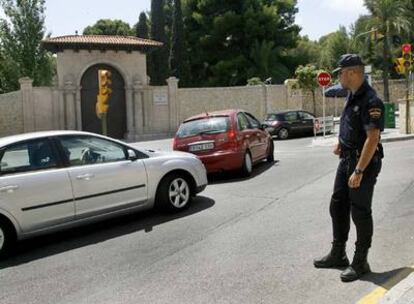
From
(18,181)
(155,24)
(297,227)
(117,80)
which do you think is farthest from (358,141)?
(155,24)

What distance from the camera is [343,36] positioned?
241ft

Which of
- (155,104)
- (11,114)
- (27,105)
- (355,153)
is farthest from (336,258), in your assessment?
(155,104)

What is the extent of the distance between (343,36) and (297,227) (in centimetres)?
7028

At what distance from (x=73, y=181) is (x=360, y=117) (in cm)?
374

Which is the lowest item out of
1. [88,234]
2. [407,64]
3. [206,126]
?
[88,234]

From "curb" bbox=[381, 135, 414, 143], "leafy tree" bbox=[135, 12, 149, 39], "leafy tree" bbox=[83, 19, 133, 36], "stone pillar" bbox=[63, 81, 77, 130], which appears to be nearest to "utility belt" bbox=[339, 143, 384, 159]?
"curb" bbox=[381, 135, 414, 143]

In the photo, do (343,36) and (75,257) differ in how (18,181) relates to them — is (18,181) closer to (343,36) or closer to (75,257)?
(75,257)

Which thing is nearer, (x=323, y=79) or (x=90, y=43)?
(x=323, y=79)

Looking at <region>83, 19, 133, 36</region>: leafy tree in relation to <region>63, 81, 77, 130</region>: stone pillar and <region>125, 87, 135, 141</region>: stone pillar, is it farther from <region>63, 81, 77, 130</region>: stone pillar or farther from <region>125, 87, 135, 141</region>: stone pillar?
<region>63, 81, 77, 130</region>: stone pillar

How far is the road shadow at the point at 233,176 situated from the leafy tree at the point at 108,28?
2195 inches

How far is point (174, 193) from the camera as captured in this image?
8352 mm

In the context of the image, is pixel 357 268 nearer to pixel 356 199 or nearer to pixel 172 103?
pixel 356 199

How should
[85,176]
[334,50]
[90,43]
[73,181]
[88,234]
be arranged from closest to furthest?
[73,181], [85,176], [88,234], [90,43], [334,50]

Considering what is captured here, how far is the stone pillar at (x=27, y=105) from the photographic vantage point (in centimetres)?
2990
